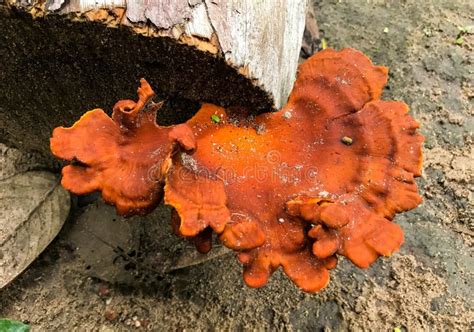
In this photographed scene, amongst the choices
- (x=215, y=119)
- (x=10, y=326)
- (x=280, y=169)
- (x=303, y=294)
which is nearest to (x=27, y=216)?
(x=10, y=326)

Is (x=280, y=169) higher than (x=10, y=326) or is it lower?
higher

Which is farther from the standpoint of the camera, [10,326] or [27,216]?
[27,216]

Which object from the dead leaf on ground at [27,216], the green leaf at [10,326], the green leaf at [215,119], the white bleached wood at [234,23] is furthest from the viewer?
the dead leaf on ground at [27,216]

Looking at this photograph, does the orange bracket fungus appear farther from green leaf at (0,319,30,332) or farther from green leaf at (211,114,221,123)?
green leaf at (0,319,30,332)

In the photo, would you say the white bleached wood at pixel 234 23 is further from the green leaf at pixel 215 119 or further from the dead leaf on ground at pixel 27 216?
the dead leaf on ground at pixel 27 216

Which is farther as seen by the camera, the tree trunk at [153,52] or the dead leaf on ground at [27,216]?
the dead leaf on ground at [27,216]

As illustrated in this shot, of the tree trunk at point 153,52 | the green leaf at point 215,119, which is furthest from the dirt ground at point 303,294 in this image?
the green leaf at point 215,119

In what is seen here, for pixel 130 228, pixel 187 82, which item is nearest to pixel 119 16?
pixel 187 82

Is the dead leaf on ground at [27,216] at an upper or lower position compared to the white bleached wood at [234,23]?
lower

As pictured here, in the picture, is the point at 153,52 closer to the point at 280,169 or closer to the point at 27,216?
the point at 280,169
